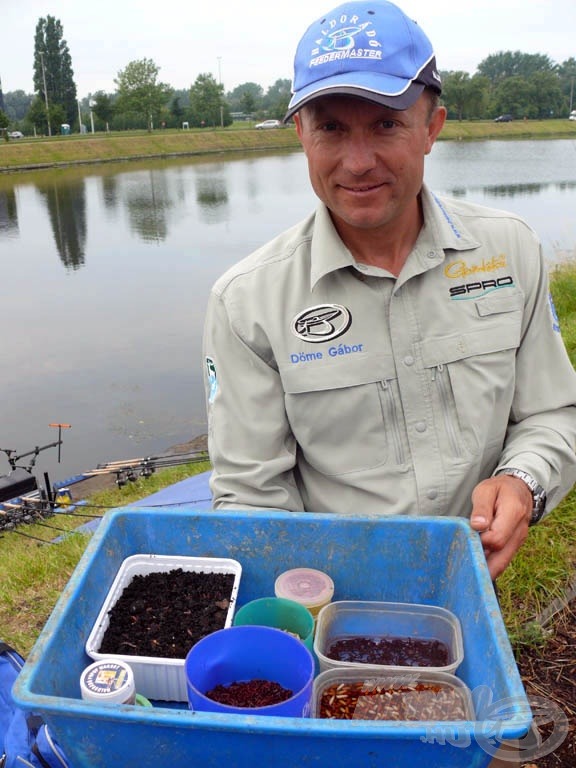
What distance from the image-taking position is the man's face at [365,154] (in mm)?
1648

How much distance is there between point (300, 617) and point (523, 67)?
421 ft

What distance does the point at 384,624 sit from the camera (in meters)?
1.39

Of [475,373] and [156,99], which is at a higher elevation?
[156,99]

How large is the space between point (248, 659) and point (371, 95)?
3.88ft

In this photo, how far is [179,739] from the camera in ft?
3.03

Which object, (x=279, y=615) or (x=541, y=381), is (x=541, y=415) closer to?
(x=541, y=381)

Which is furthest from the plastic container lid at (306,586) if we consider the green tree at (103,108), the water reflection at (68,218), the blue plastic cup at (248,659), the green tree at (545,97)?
the green tree at (545,97)

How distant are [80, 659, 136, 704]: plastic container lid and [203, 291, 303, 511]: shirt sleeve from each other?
2.13ft

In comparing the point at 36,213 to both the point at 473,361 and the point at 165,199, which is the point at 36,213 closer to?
the point at 165,199

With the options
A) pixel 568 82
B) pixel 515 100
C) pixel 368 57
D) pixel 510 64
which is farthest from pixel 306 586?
pixel 510 64

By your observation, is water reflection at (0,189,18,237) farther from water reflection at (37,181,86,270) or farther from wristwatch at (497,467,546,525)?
wristwatch at (497,467,546,525)

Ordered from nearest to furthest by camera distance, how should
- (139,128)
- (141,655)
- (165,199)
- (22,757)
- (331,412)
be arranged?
(141,655) → (22,757) → (331,412) → (165,199) → (139,128)

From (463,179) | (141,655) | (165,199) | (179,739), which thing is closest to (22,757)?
(141,655)

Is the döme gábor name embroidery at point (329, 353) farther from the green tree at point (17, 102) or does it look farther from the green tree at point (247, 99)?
the green tree at point (17, 102)
